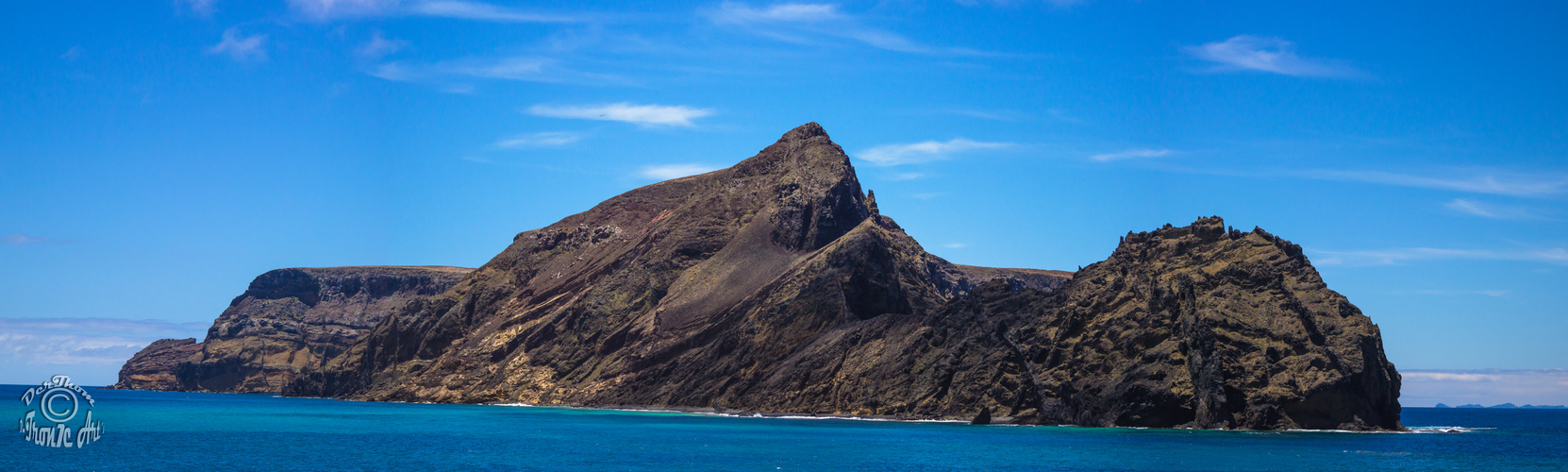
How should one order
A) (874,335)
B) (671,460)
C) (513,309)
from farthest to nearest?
(513,309) < (874,335) < (671,460)

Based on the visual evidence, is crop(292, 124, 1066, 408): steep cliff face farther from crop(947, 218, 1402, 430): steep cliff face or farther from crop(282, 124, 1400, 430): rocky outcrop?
crop(947, 218, 1402, 430): steep cliff face

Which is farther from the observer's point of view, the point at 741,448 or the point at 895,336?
the point at 895,336

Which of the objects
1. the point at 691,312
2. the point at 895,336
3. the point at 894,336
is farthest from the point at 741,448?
the point at 691,312

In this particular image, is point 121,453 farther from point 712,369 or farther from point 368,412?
point 712,369

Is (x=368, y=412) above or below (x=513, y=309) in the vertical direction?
below

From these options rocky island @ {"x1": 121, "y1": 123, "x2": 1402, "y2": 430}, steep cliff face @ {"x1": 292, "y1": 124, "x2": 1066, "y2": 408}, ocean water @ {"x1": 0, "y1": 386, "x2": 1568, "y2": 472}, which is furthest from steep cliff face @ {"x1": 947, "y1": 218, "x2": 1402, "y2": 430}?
steep cliff face @ {"x1": 292, "y1": 124, "x2": 1066, "y2": 408}

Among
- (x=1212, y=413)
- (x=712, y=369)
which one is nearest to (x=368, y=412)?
(x=712, y=369)

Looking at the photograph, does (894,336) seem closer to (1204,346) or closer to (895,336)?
(895,336)
